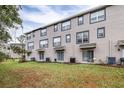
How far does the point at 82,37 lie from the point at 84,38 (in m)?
0.21

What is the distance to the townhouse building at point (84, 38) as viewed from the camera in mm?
11836

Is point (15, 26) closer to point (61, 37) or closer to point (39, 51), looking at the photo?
point (61, 37)

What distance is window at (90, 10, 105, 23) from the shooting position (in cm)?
1277

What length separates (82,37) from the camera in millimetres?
14227

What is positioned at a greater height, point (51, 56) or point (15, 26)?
point (15, 26)

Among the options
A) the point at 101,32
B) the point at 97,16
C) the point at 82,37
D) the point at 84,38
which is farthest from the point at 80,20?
the point at 101,32

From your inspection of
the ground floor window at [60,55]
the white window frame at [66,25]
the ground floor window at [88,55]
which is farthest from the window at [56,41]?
the ground floor window at [88,55]

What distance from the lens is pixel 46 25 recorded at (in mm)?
16484

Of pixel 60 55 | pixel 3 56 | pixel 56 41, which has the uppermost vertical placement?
pixel 56 41

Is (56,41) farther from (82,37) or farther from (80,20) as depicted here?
(80,20)

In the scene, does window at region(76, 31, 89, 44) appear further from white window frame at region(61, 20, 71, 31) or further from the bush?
the bush

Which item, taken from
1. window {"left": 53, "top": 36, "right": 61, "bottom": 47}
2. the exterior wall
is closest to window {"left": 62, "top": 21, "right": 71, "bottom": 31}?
window {"left": 53, "top": 36, "right": 61, "bottom": 47}
